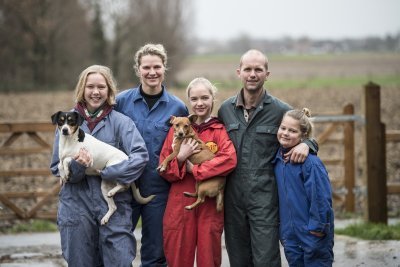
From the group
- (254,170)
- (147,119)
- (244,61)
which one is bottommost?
(254,170)

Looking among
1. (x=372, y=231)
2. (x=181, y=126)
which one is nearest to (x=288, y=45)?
(x=372, y=231)

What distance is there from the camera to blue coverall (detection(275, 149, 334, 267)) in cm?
456

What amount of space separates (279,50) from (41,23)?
53.1 m

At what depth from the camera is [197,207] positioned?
4906mm

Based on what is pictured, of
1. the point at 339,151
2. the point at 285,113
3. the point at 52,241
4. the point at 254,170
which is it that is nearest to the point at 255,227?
the point at 254,170

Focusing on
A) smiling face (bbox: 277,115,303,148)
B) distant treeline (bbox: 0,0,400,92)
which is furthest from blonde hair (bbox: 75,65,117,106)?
distant treeline (bbox: 0,0,400,92)

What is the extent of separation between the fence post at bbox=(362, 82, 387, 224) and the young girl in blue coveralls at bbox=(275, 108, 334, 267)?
311 centimetres

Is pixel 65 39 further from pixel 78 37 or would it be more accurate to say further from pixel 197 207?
pixel 197 207

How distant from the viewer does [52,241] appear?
7.62 metres

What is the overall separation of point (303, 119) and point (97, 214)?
6.03 ft

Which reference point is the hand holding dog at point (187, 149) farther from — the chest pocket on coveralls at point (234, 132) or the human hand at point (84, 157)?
the human hand at point (84, 157)

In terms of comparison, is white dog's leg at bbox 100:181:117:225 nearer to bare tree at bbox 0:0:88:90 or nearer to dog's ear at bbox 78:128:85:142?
dog's ear at bbox 78:128:85:142

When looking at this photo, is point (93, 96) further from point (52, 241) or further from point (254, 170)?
point (52, 241)

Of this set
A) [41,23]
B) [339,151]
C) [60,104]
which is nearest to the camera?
[339,151]
